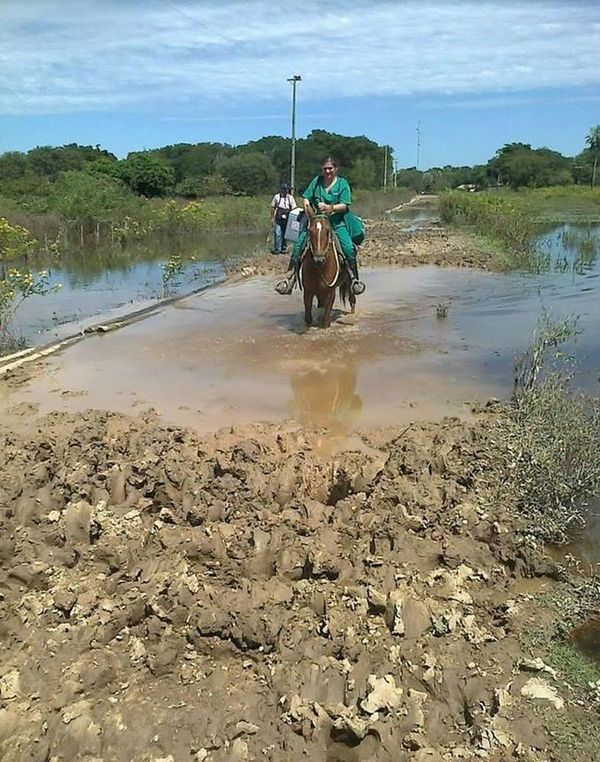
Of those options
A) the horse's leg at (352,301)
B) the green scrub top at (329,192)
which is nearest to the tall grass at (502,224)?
the horse's leg at (352,301)

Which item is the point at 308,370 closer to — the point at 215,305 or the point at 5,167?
the point at 215,305

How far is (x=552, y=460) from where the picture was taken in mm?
5004

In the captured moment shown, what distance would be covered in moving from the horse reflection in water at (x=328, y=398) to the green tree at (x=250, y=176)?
3886 cm

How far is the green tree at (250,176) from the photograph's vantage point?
1822 inches

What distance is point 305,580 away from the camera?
394 cm

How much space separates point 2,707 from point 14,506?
5.99 ft

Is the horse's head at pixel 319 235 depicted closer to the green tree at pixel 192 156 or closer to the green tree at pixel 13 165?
the green tree at pixel 13 165

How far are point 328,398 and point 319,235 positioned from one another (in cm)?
255

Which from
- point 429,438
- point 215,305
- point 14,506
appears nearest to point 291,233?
point 215,305

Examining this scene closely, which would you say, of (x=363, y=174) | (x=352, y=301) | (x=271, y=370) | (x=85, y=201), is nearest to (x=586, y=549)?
(x=271, y=370)

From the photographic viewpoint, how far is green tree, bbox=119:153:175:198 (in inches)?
1532

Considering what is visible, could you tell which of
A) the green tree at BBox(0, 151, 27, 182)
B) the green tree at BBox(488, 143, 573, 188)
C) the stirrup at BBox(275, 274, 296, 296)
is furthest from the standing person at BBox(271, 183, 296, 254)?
the green tree at BBox(488, 143, 573, 188)

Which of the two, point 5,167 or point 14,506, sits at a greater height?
point 5,167

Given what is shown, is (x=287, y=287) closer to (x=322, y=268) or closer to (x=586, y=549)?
(x=322, y=268)
